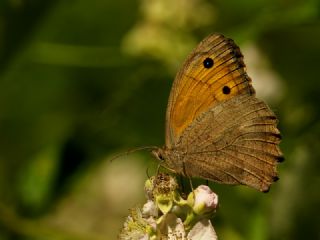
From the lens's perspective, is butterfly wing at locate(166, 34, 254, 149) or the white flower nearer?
the white flower

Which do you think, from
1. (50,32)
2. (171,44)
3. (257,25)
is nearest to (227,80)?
(257,25)

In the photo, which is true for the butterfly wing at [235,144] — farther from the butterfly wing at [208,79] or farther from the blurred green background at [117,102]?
the blurred green background at [117,102]

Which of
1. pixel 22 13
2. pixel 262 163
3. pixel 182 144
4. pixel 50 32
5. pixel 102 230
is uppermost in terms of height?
pixel 50 32

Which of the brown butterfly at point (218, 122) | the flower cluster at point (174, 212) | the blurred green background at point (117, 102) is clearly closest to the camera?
the flower cluster at point (174, 212)

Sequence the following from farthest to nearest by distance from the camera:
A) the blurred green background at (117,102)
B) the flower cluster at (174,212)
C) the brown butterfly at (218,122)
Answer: the blurred green background at (117,102)
the brown butterfly at (218,122)
the flower cluster at (174,212)

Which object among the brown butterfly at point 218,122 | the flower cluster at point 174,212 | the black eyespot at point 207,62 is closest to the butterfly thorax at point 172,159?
the brown butterfly at point 218,122

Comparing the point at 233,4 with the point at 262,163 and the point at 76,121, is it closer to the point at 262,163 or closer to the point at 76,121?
the point at 76,121

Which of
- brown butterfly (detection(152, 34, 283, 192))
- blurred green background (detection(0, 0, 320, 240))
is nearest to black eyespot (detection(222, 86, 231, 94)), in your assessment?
brown butterfly (detection(152, 34, 283, 192))

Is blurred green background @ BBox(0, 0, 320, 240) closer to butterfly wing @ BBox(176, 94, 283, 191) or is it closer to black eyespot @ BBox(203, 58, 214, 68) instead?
butterfly wing @ BBox(176, 94, 283, 191)
